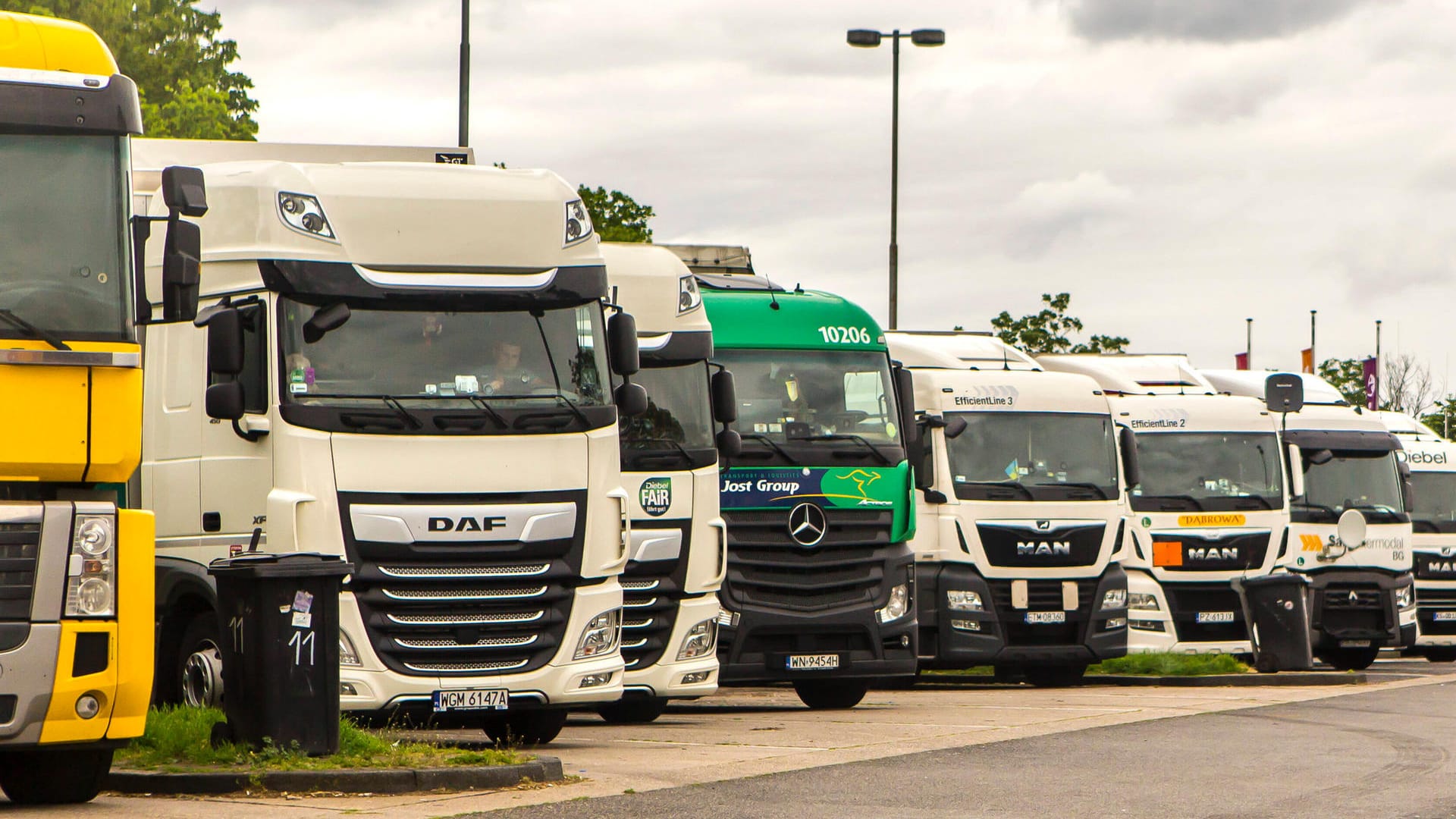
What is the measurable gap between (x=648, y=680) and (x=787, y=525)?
9.24ft

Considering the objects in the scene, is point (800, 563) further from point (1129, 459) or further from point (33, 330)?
point (33, 330)

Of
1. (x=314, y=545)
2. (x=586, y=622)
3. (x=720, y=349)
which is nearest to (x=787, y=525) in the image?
(x=720, y=349)

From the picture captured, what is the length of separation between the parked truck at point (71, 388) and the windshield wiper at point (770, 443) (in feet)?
25.6

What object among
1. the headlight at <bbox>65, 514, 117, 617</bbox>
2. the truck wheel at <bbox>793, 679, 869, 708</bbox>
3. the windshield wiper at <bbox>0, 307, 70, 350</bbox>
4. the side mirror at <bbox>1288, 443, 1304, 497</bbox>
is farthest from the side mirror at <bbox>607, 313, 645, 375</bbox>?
the side mirror at <bbox>1288, 443, 1304, 497</bbox>

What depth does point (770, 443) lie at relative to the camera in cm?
1631

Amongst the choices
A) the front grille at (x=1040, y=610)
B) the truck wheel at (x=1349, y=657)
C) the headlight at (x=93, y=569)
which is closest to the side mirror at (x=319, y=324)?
the headlight at (x=93, y=569)

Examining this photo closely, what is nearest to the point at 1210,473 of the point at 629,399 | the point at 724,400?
the point at 724,400

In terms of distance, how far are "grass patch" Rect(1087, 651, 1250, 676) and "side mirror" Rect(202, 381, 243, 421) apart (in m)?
11.8

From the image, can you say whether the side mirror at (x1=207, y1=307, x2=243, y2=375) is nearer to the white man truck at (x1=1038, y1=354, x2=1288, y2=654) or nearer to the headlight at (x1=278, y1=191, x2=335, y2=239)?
the headlight at (x1=278, y1=191, x2=335, y2=239)

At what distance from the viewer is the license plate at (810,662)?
1628cm

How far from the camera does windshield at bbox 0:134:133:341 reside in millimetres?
8578

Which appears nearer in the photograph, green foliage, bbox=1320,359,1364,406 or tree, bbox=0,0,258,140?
tree, bbox=0,0,258,140

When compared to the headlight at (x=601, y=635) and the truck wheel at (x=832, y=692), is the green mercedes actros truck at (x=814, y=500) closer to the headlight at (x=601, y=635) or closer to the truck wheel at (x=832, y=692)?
the truck wheel at (x=832, y=692)

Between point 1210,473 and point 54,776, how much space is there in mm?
15714
